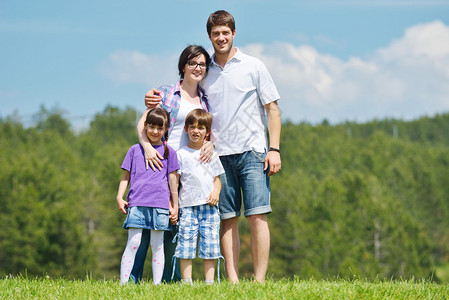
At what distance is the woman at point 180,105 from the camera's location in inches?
Answer: 206

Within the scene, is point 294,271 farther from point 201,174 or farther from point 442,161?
point 442,161

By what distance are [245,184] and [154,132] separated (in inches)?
41.8

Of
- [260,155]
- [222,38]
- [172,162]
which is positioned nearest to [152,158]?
[172,162]

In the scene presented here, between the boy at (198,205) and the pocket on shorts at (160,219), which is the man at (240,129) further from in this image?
the pocket on shorts at (160,219)

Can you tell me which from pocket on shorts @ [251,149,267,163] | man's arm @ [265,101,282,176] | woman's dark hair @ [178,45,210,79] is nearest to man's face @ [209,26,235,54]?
woman's dark hair @ [178,45,210,79]

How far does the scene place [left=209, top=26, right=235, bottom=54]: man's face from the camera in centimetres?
519

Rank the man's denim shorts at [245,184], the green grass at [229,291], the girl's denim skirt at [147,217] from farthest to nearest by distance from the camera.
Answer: the man's denim shorts at [245,184]
the girl's denim skirt at [147,217]
the green grass at [229,291]

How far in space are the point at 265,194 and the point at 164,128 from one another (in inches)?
48.1

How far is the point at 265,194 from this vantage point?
5.32m

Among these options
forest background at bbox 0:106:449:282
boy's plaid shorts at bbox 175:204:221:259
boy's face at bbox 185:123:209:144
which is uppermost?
boy's face at bbox 185:123:209:144

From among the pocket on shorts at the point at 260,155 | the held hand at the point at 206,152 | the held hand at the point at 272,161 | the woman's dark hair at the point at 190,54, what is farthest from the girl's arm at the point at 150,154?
the held hand at the point at 272,161

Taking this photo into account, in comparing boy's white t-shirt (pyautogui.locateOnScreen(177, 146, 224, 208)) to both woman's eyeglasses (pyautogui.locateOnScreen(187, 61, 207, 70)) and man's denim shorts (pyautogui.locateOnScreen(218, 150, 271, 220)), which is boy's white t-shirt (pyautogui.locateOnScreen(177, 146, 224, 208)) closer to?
man's denim shorts (pyautogui.locateOnScreen(218, 150, 271, 220))

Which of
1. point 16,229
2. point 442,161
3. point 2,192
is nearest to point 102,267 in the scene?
point 16,229

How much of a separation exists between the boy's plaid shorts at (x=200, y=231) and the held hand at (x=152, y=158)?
1.66 ft
